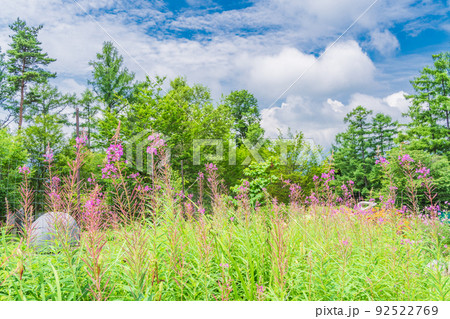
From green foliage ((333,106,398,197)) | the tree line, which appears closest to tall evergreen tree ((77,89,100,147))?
the tree line

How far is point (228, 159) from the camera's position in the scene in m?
18.4

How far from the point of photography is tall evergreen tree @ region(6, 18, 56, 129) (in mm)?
20000

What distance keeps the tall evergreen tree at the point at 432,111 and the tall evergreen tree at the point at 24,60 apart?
78.6ft

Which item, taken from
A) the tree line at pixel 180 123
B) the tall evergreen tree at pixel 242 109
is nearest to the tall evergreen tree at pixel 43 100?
the tree line at pixel 180 123

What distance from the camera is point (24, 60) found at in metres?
20.6

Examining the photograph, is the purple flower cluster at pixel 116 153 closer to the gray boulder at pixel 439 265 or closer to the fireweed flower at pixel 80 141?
the fireweed flower at pixel 80 141

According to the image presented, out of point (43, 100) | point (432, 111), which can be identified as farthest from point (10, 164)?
point (432, 111)

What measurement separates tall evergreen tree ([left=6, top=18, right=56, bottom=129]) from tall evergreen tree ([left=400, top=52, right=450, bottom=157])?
23952mm

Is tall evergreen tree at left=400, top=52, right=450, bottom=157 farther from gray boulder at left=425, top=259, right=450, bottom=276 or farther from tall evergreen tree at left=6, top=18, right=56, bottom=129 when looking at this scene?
tall evergreen tree at left=6, top=18, right=56, bottom=129

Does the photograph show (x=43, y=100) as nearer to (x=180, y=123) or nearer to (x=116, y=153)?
(x=180, y=123)
